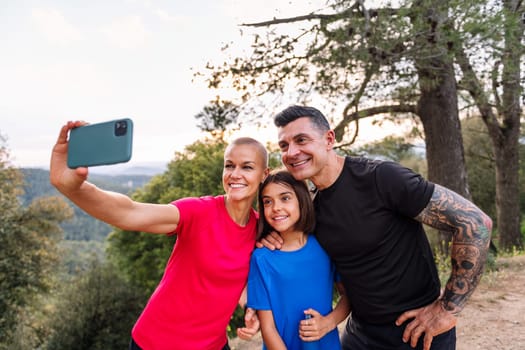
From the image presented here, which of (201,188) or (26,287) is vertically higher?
(201,188)

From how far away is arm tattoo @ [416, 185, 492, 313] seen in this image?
2129 mm

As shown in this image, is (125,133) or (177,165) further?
(177,165)

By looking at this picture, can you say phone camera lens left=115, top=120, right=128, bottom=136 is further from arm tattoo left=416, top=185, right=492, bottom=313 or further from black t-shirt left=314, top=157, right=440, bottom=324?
arm tattoo left=416, top=185, right=492, bottom=313

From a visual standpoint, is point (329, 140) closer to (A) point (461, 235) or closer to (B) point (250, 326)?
(A) point (461, 235)

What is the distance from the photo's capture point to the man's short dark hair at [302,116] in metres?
2.44

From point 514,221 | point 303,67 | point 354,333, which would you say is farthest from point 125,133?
point 514,221

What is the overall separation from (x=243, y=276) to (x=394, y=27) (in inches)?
202

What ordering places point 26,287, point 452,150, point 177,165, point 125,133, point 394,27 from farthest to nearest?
point 177,165 < point 26,287 < point 452,150 < point 394,27 < point 125,133

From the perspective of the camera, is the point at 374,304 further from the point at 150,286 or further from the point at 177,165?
the point at 177,165

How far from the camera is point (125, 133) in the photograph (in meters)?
1.36

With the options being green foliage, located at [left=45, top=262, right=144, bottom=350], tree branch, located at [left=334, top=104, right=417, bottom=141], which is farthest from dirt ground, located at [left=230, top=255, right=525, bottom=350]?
green foliage, located at [left=45, top=262, right=144, bottom=350]

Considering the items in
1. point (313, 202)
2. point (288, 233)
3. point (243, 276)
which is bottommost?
point (243, 276)

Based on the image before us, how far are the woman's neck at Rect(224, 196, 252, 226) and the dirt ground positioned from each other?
3.28 metres

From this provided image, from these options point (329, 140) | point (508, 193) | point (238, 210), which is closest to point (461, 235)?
point (329, 140)
